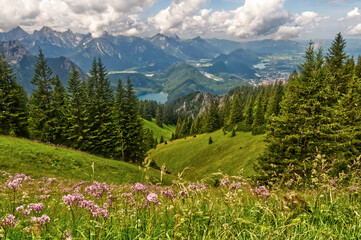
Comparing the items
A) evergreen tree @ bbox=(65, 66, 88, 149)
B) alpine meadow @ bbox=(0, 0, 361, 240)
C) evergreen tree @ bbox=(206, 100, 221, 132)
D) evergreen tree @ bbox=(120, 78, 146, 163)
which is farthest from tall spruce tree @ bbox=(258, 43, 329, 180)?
evergreen tree @ bbox=(206, 100, 221, 132)

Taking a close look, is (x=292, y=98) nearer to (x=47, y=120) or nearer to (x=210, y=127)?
(x=47, y=120)

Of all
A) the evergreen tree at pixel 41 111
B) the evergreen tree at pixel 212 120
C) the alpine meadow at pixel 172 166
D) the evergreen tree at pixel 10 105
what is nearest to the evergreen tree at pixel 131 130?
the alpine meadow at pixel 172 166

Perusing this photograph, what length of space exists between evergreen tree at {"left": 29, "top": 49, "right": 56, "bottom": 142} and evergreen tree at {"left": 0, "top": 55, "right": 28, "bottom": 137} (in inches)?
93.7

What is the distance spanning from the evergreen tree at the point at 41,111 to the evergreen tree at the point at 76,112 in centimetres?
347

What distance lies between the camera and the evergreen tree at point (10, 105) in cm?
3478

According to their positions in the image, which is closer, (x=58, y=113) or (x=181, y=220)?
(x=181, y=220)

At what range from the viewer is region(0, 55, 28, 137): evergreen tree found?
34.8 m

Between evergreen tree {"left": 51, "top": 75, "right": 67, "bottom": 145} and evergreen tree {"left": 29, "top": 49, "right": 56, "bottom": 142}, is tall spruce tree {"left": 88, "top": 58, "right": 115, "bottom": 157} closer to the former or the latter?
evergreen tree {"left": 51, "top": 75, "right": 67, "bottom": 145}

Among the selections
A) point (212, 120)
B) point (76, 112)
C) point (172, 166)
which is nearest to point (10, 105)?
point (76, 112)

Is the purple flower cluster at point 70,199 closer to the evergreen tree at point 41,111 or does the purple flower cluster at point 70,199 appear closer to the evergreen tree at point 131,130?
the evergreen tree at point 131,130

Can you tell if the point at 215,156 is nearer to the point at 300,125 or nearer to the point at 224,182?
the point at 300,125

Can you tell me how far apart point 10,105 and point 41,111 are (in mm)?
6011

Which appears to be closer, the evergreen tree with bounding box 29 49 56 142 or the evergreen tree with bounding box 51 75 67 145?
the evergreen tree with bounding box 29 49 56 142

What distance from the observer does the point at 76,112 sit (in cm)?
3588
